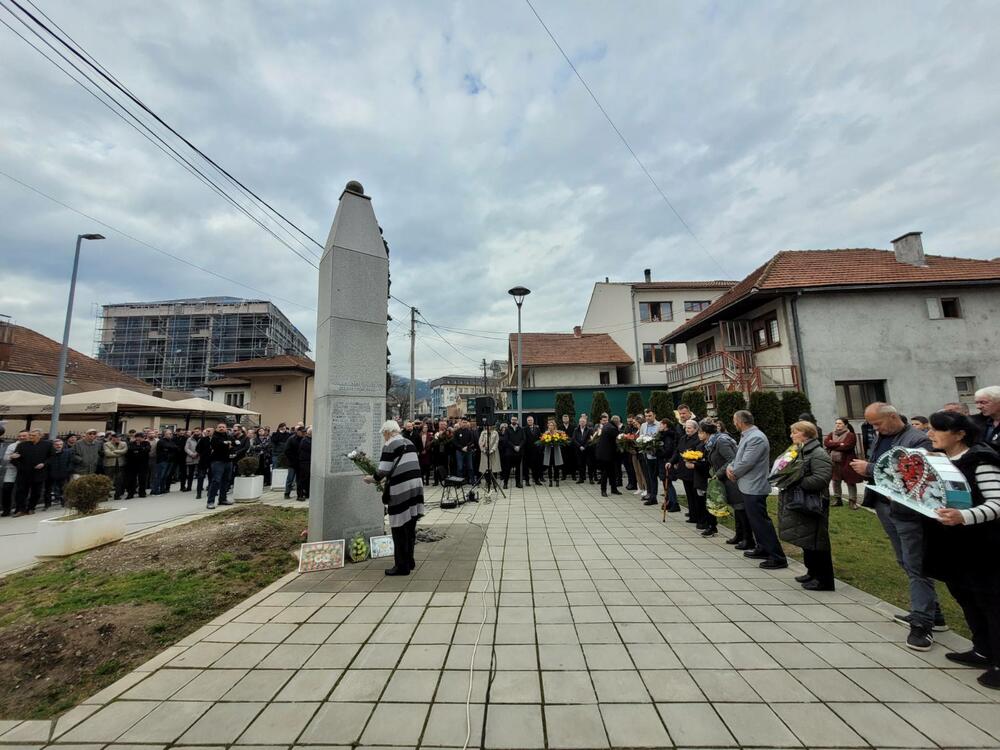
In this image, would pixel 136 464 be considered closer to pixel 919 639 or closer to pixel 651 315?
pixel 919 639

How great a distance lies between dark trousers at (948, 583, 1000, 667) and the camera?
8.91ft

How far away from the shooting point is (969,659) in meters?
2.92

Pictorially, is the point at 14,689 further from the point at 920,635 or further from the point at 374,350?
the point at 920,635

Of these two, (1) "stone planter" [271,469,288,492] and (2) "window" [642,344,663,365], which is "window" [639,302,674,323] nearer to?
(2) "window" [642,344,663,365]

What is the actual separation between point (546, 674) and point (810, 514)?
3.29 metres

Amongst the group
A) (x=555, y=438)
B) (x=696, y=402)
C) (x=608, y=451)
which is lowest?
(x=608, y=451)

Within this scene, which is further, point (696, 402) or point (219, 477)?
point (696, 402)

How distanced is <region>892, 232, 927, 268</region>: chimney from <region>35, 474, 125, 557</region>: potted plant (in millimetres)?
27333

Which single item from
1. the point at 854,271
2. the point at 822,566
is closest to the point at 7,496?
the point at 822,566

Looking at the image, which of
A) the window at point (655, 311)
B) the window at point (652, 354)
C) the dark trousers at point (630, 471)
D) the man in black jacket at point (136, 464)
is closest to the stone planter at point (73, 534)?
the man in black jacket at point (136, 464)

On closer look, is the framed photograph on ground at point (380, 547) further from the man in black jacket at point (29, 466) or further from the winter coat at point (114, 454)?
the winter coat at point (114, 454)

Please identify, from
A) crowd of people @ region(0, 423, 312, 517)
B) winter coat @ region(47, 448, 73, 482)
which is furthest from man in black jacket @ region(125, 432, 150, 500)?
winter coat @ region(47, 448, 73, 482)

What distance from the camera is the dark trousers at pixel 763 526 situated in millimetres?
5117

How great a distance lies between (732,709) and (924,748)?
0.86 meters
